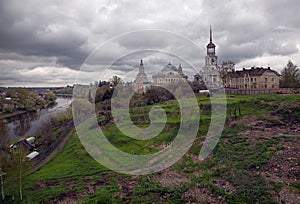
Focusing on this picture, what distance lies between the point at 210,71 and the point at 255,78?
12.1 m

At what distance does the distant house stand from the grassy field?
29.1 metres

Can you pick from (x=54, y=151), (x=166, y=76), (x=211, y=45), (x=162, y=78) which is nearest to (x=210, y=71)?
(x=211, y=45)

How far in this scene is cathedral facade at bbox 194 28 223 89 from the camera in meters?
57.3

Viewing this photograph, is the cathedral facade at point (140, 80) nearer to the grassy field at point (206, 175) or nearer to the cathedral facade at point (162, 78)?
the cathedral facade at point (162, 78)

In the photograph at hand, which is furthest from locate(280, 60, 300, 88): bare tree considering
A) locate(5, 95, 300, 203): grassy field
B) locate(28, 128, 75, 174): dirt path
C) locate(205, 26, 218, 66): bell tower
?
locate(28, 128, 75, 174): dirt path

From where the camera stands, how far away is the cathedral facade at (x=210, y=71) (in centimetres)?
5726

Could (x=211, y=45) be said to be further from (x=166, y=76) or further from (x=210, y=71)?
(x=166, y=76)

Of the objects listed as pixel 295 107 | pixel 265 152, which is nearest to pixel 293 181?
pixel 265 152

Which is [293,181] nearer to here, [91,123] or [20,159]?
[20,159]

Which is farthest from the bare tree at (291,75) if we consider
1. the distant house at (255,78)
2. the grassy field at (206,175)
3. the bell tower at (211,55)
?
the grassy field at (206,175)

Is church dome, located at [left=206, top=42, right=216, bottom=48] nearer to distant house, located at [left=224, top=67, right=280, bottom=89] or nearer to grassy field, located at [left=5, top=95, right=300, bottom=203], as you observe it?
distant house, located at [left=224, top=67, right=280, bottom=89]

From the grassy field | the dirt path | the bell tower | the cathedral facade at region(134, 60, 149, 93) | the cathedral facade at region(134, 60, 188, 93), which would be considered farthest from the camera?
the bell tower

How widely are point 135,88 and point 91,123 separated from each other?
18404 mm

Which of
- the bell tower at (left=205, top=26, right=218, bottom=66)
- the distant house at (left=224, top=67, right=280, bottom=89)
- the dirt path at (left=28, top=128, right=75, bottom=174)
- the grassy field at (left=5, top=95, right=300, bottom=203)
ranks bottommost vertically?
the dirt path at (left=28, top=128, right=75, bottom=174)
